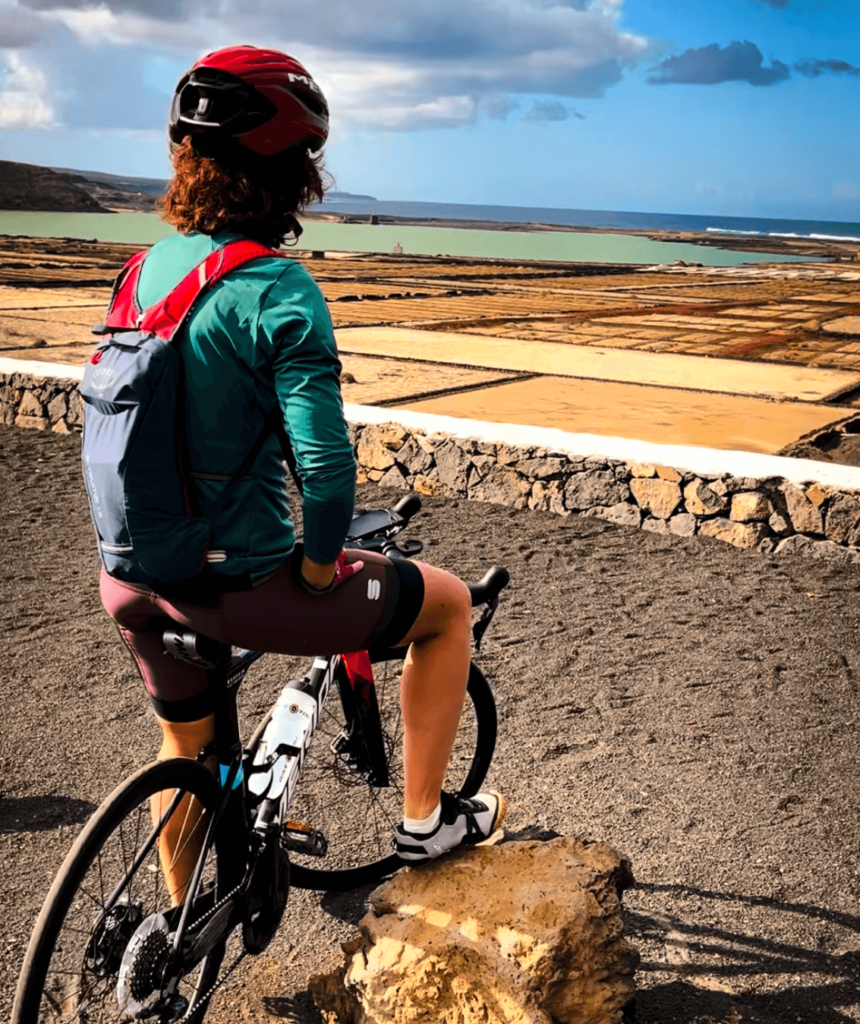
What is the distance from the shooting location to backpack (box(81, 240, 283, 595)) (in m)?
1.83

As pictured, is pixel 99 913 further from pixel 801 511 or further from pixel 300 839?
pixel 801 511

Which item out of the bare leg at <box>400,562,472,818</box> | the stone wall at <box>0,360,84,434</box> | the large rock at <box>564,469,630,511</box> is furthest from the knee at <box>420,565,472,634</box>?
the stone wall at <box>0,360,84,434</box>

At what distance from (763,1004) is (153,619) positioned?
63.3 inches

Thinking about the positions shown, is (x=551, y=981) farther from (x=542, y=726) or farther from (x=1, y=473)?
(x=1, y=473)

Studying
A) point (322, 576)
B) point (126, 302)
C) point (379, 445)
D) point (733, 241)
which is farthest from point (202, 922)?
point (733, 241)

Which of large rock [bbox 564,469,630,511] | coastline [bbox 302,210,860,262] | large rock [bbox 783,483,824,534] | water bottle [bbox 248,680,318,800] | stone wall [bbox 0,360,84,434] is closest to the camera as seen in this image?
water bottle [bbox 248,680,318,800]

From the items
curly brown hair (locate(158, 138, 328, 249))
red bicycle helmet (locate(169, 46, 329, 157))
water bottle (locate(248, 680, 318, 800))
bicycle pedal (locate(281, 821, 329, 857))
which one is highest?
red bicycle helmet (locate(169, 46, 329, 157))

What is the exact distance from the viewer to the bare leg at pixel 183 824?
219cm

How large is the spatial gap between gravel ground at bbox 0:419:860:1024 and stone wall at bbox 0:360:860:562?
0.17 metres

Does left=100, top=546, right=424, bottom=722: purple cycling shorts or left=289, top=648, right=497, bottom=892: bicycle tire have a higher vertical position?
left=100, top=546, right=424, bottom=722: purple cycling shorts

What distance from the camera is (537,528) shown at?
670cm

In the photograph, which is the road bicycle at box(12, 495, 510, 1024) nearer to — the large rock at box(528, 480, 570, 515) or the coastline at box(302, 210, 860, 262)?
the large rock at box(528, 480, 570, 515)

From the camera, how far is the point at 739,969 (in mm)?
2736

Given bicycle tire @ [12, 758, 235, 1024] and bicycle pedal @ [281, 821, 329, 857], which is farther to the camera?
bicycle pedal @ [281, 821, 329, 857]
